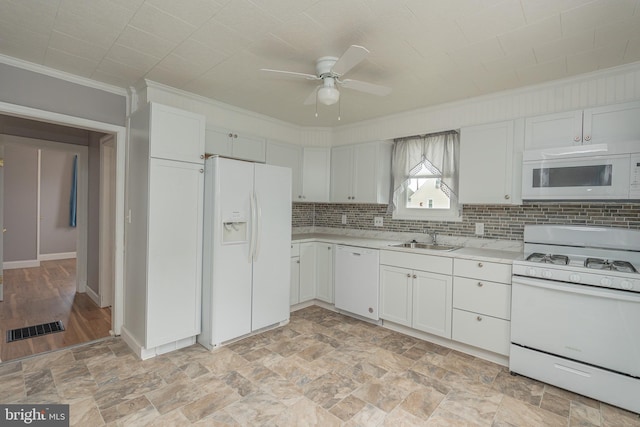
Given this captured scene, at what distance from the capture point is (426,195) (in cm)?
375

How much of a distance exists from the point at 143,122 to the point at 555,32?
3.12 meters

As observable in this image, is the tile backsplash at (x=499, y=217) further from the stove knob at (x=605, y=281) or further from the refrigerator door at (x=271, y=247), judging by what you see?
the refrigerator door at (x=271, y=247)

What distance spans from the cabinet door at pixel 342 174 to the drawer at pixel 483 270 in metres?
1.68

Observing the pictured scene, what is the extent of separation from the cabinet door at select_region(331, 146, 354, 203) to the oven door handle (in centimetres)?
218

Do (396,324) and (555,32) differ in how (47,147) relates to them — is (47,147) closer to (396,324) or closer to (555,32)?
(396,324)

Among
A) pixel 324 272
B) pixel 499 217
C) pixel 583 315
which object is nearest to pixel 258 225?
pixel 324 272

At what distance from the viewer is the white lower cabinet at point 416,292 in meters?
2.93

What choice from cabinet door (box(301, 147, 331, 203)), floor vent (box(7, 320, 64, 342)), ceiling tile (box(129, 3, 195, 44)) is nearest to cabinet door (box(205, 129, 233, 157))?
cabinet door (box(301, 147, 331, 203))

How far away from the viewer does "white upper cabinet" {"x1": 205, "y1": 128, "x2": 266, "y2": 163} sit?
3.38 meters

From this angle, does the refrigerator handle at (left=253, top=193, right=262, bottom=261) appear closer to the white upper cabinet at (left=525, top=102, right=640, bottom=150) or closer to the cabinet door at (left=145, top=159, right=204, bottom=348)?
the cabinet door at (left=145, top=159, right=204, bottom=348)

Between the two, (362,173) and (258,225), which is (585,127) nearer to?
(362,173)

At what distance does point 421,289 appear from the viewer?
3078 millimetres

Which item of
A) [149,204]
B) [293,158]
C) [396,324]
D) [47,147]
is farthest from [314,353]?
[47,147]
